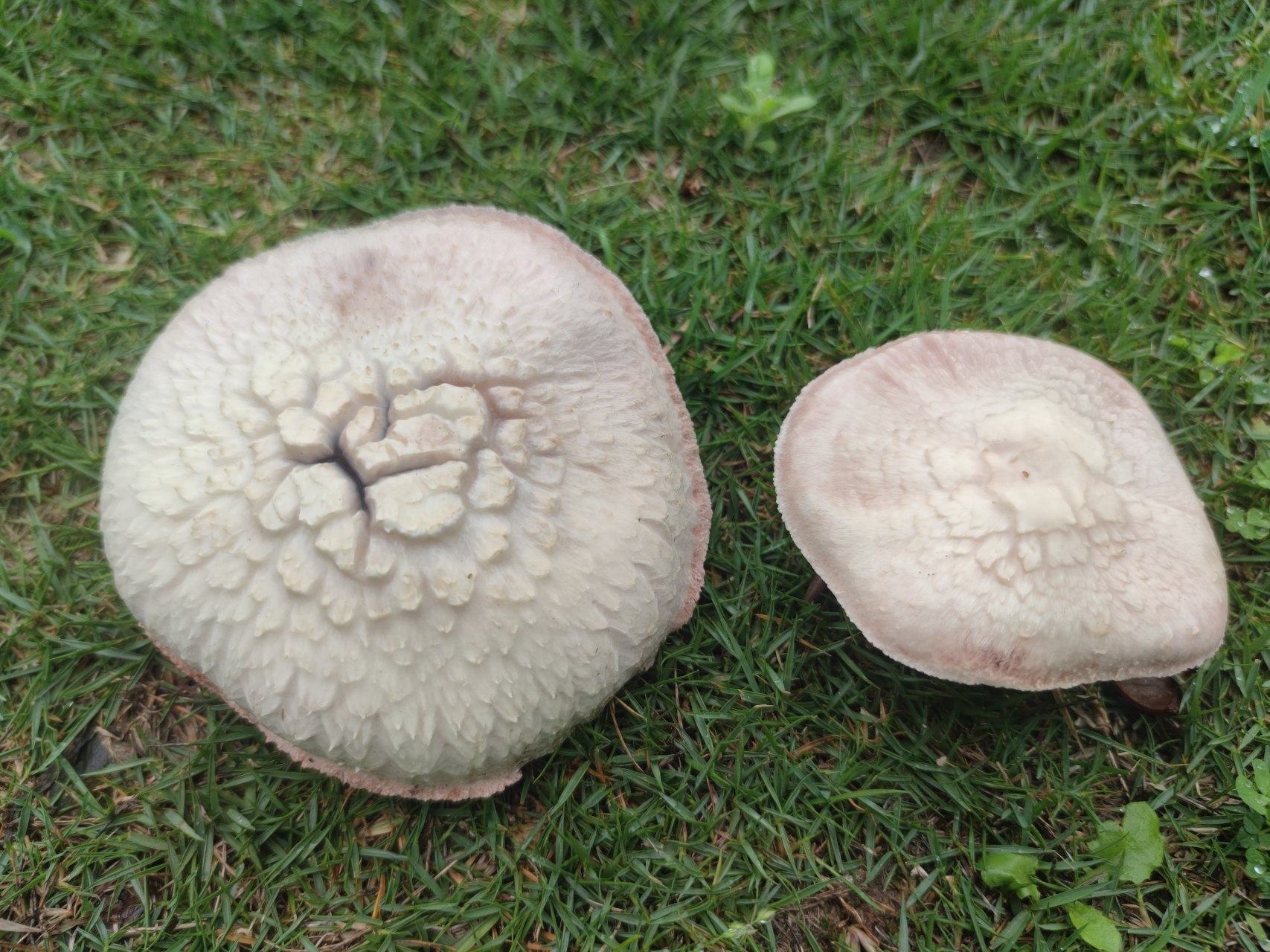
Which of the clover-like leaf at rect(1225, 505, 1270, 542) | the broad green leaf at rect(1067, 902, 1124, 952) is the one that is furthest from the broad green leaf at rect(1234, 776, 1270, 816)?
the clover-like leaf at rect(1225, 505, 1270, 542)

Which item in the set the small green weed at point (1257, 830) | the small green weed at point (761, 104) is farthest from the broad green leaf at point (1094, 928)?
the small green weed at point (761, 104)

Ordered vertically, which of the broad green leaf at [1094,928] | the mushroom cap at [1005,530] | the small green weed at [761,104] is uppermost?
the small green weed at [761,104]

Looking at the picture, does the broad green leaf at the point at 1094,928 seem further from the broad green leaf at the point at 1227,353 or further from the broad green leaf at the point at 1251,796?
the broad green leaf at the point at 1227,353

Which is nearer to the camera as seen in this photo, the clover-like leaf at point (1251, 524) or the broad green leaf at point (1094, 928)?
the broad green leaf at point (1094, 928)

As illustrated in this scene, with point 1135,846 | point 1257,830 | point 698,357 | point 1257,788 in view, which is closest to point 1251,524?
point 1257,788

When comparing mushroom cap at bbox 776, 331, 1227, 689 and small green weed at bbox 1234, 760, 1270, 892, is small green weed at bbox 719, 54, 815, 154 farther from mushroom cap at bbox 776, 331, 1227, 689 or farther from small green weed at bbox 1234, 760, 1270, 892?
small green weed at bbox 1234, 760, 1270, 892

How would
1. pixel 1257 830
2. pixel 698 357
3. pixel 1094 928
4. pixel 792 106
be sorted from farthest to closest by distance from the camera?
1. pixel 792 106
2. pixel 698 357
3. pixel 1257 830
4. pixel 1094 928

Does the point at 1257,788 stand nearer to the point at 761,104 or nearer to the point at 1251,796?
the point at 1251,796
